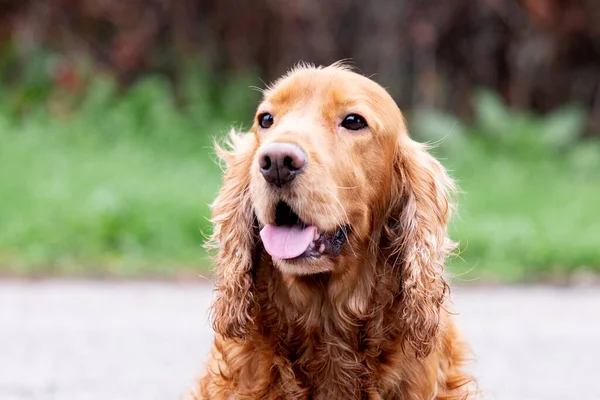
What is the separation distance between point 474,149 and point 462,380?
819 centimetres

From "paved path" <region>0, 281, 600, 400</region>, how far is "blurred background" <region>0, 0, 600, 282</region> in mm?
1909

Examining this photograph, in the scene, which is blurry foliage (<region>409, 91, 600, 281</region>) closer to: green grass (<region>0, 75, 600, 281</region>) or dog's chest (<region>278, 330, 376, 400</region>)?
green grass (<region>0, 75, 600, 281</region>)

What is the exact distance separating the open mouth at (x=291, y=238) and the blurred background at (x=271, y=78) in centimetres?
589

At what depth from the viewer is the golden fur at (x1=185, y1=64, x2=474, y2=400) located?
414 cm

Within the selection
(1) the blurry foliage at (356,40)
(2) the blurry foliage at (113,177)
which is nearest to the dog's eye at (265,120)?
(2) the blurry foliage at (113,177)

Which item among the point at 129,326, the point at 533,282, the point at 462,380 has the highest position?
the point at 533,282

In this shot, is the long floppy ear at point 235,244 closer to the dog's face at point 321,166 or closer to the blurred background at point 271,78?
the dog's face at point 321,166

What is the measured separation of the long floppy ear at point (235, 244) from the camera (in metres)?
4.26

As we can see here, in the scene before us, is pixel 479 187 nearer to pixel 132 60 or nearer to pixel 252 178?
pixel 132 60

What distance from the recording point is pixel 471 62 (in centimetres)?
1402

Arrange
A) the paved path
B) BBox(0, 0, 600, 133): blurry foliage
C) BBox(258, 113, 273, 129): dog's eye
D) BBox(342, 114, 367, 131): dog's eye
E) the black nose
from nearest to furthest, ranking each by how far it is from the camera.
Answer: the black nose, BBox(342, 114, 367, 131): dog's eye, BBox(258, 113, 273, 129): dog's eye, the paved path, BBox(0, 0, 600, 133): blurry foliage

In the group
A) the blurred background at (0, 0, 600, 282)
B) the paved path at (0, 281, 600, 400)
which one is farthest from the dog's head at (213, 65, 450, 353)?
the blurred background at (0, 0, 600, 282)

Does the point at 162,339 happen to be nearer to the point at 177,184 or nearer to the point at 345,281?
the point at 345,281

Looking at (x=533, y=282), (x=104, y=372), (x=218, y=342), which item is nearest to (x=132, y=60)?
(x=533, y=282)
